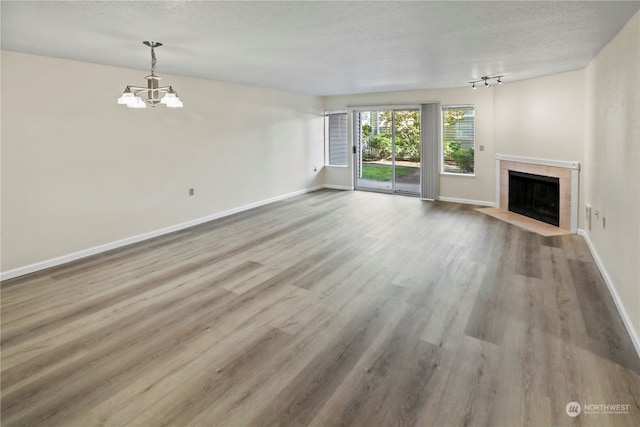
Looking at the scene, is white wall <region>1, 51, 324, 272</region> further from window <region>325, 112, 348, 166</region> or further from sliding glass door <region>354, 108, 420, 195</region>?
sliding glass door <region>354, 108, 420, 195</region>

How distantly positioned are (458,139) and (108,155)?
21.4 ft

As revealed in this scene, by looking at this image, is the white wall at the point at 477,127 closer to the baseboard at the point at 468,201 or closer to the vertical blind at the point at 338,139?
the baseboard at the point at 468,201

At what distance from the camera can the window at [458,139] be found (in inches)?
291

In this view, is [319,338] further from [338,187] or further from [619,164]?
[338,187]

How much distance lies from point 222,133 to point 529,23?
4.99 metres

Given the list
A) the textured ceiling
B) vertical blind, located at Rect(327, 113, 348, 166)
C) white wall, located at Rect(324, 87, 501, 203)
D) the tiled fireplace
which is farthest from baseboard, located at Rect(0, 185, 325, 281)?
the tiled fireplace

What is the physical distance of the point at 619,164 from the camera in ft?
10.3

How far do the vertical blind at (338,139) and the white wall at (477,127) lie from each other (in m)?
1.04

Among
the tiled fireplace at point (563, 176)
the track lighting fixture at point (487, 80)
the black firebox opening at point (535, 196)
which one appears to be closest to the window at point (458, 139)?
the track lighting fixture at point (487, 80)

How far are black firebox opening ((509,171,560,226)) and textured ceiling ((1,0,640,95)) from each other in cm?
178

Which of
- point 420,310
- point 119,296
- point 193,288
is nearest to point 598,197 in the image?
point 420,310

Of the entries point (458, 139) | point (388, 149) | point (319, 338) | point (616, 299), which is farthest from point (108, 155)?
point (388, 149)

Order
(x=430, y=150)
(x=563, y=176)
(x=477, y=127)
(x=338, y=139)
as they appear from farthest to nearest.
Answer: (x=338, y=139)
(x=430, y=150)
(x=477, y=127)
(x=563, y=176)

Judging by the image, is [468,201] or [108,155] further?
[468,201]
